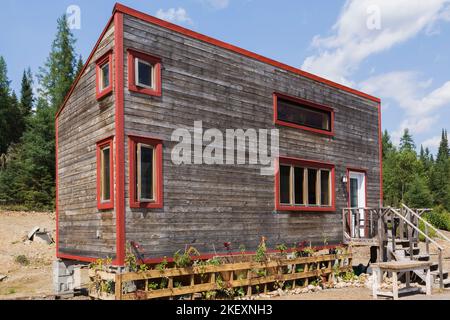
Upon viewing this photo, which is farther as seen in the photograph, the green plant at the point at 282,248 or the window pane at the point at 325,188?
the window pane at the point at 325,188

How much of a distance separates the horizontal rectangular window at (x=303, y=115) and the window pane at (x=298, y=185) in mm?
1494

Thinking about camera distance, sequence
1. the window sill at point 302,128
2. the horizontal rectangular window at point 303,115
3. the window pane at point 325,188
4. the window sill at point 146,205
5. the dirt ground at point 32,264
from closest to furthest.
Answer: the window sill at point 146,205, the dirt ground at point 32,264, the window sill at point 302,128, the horizontal rectangular window at point 303,115, the window pane at point 325,188

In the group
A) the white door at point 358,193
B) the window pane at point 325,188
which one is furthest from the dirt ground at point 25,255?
the white door at point 358,193

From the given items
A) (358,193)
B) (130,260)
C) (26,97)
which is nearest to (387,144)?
(26,97)

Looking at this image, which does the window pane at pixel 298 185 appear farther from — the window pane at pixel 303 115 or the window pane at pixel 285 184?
the window pane at pixel 303 115

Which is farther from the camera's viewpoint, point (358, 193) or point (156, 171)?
point (358, 193)

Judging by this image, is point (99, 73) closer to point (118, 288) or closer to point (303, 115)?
point (118, 288)

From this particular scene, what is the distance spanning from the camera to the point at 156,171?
38.4 ft

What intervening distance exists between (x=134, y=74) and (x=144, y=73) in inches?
15.2

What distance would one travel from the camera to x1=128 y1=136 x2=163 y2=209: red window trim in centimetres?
1115

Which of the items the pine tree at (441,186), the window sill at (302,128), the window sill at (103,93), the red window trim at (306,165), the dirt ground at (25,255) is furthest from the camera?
the pine tree at (441,186)

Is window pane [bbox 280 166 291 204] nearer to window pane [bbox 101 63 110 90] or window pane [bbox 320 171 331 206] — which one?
window pane [bbox 320 171 331 206]

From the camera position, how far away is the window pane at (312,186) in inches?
644

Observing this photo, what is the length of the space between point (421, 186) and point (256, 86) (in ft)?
165
